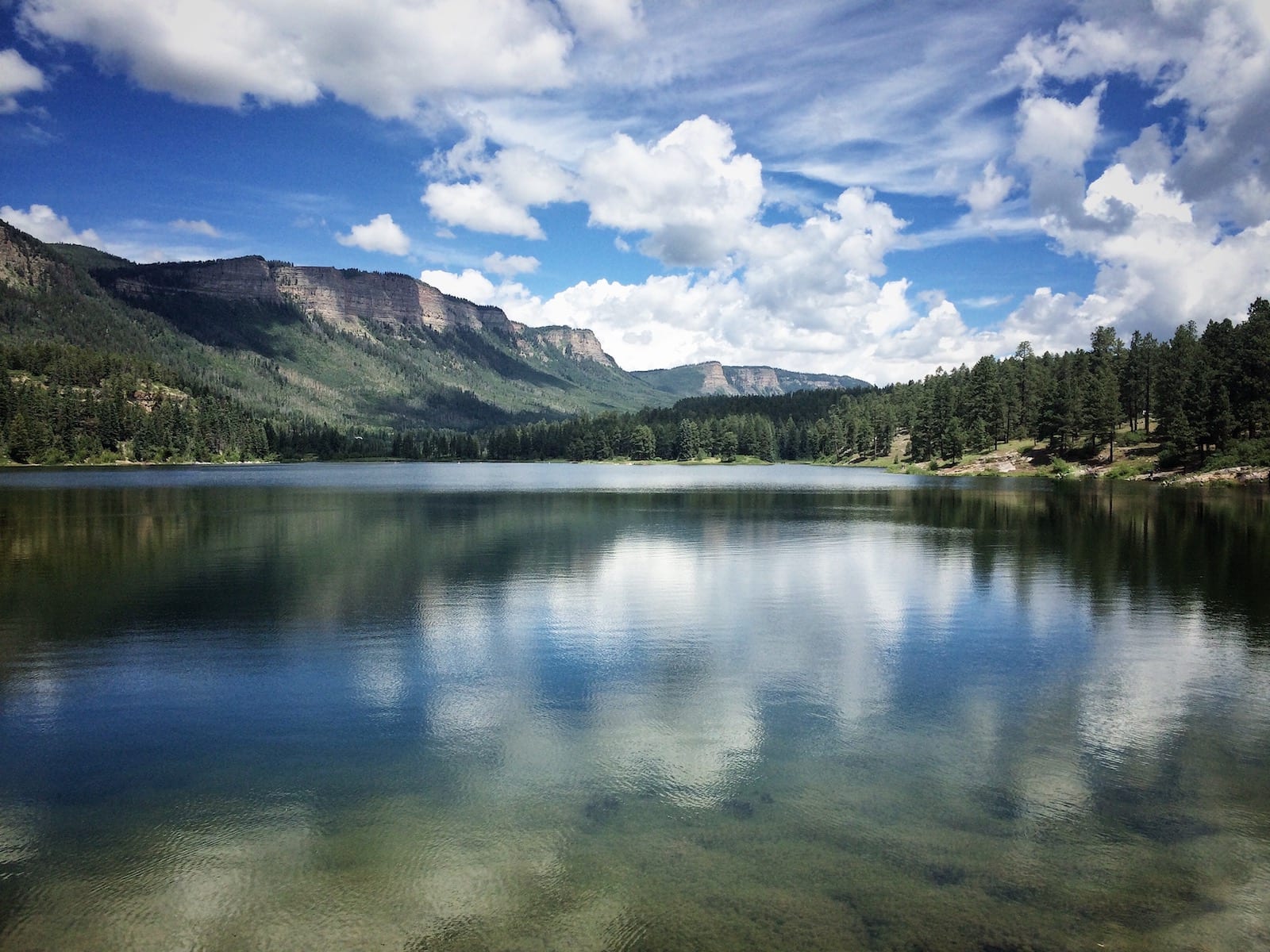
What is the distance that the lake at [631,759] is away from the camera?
11.3 m

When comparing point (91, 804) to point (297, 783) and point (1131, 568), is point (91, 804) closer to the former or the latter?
point (297, 783)

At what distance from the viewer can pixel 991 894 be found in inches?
458

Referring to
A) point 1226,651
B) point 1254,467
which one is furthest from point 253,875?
point 1254,467

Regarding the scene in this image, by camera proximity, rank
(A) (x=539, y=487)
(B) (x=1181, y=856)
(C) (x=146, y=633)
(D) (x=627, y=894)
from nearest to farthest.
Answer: (D) (x=627, y=894), (B) (x=1181, y=856), (C) (x=146, y=633), (A) (x=539, y=487)

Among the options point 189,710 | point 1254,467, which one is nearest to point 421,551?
point 189,710

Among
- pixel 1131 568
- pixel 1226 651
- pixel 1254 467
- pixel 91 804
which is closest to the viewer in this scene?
pixel 91 804

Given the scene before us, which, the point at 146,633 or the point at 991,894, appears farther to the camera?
the point at 146,633

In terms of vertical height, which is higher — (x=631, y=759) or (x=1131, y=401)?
(x=1131, y=401)

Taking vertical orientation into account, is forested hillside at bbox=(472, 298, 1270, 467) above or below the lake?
above

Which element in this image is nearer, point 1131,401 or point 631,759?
point 631,759

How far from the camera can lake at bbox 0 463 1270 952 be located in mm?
11258

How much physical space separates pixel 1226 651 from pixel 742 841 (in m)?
22.8

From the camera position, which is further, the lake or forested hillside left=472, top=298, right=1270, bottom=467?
forested hillside left=472, top=298, right=1270, bottom=467

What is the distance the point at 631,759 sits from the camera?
16.7 meters
